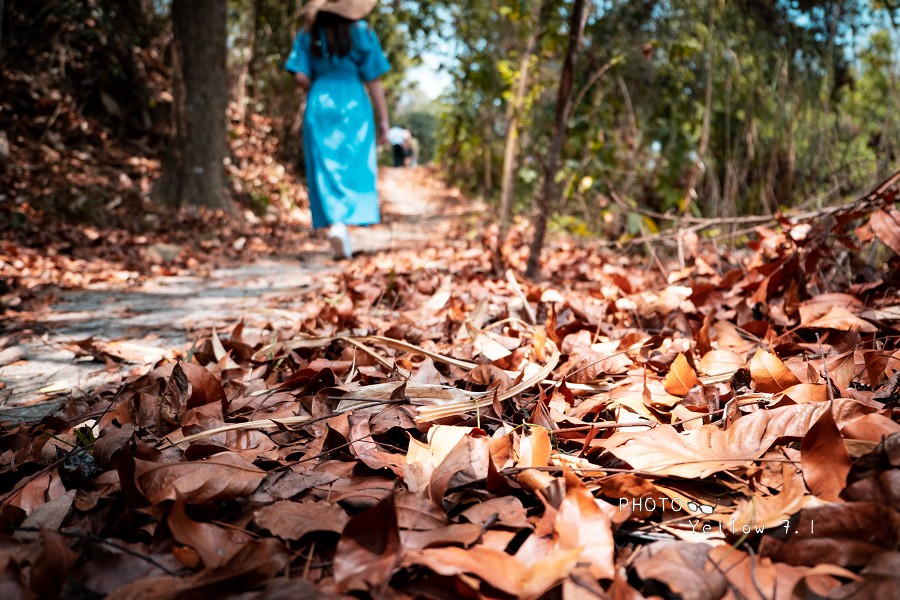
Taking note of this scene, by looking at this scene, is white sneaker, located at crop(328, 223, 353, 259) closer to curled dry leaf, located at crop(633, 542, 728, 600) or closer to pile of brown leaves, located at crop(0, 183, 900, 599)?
pile of brown leaves, located at crop(0, 183, 900, 599)

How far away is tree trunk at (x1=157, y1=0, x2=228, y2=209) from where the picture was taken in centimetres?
499

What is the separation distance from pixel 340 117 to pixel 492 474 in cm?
378

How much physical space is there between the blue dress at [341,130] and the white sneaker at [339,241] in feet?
0.31

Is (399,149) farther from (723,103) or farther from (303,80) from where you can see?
(723,103)

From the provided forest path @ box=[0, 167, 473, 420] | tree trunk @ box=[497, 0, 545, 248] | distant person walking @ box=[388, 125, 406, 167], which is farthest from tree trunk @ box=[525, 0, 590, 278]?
distant person walking @ box=[388, 125, 406, 167]

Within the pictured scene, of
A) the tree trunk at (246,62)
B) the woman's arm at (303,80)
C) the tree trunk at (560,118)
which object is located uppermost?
the tree trunk at (246,62)

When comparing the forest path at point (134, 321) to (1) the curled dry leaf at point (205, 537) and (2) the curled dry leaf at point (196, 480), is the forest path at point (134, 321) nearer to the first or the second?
(2) the curled dry leaf at point (196, 480)

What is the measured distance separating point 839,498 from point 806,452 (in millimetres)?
68

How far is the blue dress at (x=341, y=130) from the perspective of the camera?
4027mm

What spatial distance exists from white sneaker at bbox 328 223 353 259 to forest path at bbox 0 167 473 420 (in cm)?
9

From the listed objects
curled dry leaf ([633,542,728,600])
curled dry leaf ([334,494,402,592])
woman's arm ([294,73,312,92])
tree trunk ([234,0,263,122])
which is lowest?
curled dry leaf ([633,542,728,600])

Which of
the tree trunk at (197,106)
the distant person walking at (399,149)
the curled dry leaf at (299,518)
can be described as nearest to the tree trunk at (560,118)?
the curled dry leaf at (299,518)

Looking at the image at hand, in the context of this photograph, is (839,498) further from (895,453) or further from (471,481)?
(471,481)

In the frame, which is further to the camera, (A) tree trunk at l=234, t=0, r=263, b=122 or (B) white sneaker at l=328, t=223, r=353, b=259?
(A) tree trunk at l=234, t=0, r=263, b=122
